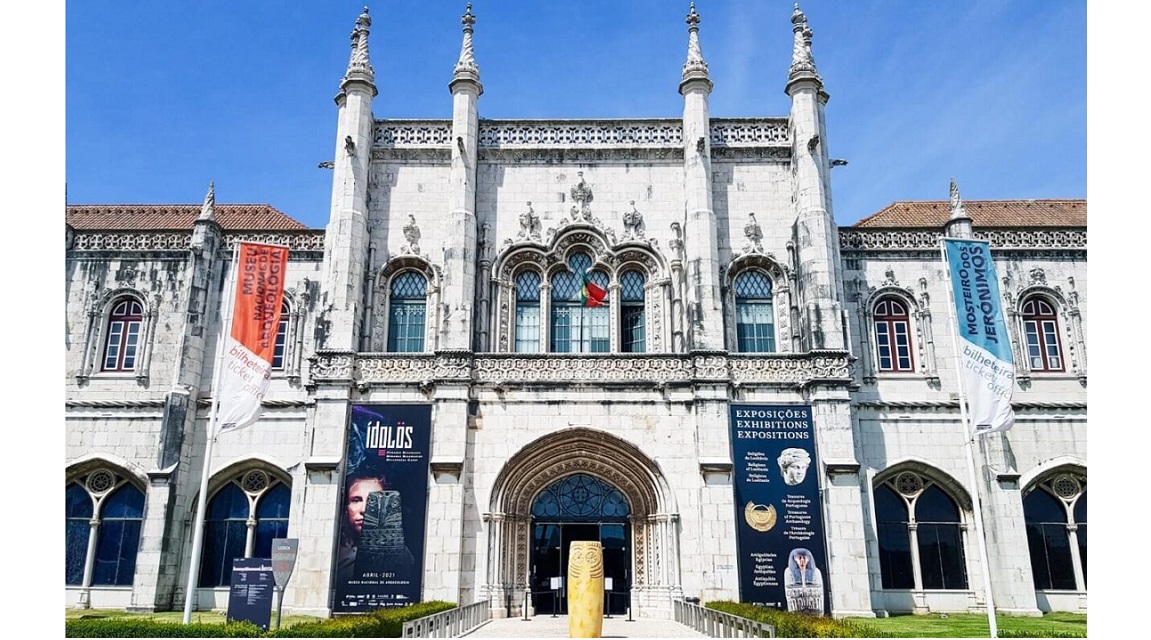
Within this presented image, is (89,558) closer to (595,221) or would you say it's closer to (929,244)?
(595,221)

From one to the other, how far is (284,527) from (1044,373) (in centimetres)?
2286

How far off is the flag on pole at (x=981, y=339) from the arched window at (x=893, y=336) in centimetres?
498

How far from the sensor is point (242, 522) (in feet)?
79.3

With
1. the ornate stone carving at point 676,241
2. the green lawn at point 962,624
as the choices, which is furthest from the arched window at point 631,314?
the green lawn at point 962,624

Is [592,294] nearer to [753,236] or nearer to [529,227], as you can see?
[529,227]

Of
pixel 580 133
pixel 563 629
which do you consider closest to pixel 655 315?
pixel 580 133

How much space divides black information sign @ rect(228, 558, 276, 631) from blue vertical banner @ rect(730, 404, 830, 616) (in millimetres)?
11701

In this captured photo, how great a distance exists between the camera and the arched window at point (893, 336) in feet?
83.1

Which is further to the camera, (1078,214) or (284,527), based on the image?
(1078,214)

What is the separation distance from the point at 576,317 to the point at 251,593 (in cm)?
1225

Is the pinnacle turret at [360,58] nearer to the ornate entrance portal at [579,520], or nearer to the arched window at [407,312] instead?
the arched window at [407,312]

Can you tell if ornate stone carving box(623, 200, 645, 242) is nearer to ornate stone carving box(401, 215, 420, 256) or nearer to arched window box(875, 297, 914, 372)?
ornate stone carving box(401, 215, 420, 256)

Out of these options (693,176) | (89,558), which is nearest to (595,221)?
(693,176)

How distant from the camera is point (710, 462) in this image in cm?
2239
